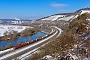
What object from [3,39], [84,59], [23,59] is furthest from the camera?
[3,39]

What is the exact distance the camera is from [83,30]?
22.9 m

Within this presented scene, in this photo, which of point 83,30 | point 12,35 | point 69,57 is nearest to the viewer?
point 69,57

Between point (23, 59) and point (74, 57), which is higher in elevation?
point (74, 57)

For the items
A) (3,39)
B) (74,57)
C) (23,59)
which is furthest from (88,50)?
(3,39)

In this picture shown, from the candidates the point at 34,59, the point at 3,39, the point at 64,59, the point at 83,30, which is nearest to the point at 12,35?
the point at 3,39

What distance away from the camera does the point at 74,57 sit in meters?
12.5

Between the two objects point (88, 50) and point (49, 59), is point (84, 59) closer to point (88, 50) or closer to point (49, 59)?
point (88, 50)

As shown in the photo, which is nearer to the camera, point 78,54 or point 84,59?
point 84,59

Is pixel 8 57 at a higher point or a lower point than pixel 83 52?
lower

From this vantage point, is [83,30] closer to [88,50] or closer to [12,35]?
[88,50]

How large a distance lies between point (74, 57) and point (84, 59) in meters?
0.87

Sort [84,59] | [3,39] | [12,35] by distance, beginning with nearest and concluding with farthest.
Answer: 1. [84,59]
2. [3,39]
3. [12,35]

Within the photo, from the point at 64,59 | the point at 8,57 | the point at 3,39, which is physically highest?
the point at 64,59

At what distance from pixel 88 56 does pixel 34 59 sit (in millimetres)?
5749
